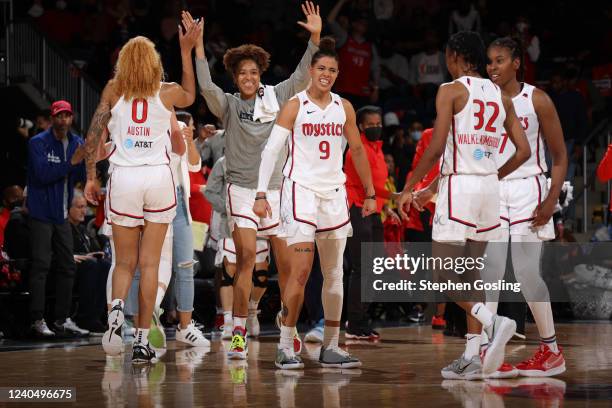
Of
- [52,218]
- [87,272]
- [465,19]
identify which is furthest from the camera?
[465,19]

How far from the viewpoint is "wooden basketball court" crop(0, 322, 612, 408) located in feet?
18.1

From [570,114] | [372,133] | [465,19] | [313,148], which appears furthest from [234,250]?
[465,19]

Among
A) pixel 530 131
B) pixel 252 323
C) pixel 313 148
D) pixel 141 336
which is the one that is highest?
pixel 530 131

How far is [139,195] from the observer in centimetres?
703

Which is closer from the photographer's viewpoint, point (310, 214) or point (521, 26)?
point (310, 214)

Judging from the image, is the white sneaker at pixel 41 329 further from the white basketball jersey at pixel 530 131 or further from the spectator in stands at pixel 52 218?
the white basketball jersey at pixel 530 131

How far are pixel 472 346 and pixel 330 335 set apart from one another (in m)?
1.01

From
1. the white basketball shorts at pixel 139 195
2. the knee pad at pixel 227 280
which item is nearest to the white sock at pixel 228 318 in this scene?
the knee pad at pixel 227 280

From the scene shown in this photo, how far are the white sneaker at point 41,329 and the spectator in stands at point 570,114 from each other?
7.49 metres

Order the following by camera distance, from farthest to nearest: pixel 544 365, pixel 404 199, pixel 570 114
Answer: pixel 570 114 < pixel 544 365 < pixel 404 199

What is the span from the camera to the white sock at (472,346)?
6.34 meters

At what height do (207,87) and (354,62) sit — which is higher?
(354,62)

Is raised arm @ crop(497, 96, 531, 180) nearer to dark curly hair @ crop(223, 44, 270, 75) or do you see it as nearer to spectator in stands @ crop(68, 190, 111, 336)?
dark curly hair @ crop(223, 44, 270, 75)

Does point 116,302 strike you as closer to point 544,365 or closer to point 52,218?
point 544,365
